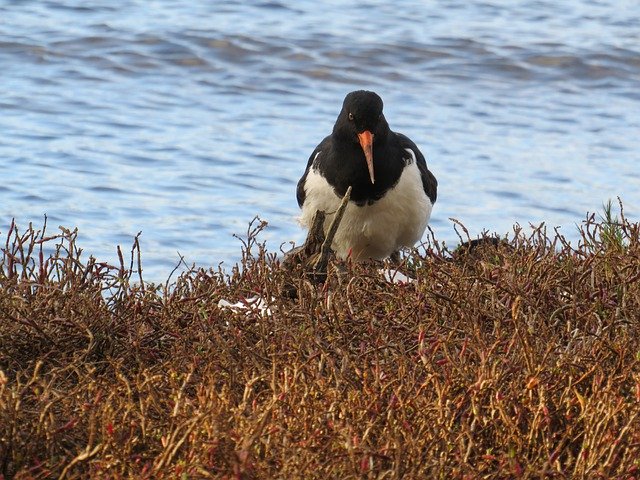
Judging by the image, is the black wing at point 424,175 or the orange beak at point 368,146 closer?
the orange beak at point 368,146

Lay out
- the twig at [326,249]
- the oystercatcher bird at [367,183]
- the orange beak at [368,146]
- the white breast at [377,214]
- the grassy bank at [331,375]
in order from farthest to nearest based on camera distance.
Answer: the white breast at [377,214]
the oystercatcher bird at [367,183]
the orange beak at [368,146]
the twig at [326,249]
the grassy bank at [331,375]

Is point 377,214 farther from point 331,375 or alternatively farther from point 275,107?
point 275,107

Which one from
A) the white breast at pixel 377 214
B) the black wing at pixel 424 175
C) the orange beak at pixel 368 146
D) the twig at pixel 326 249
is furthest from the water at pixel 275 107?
the twig at pixel 326 249

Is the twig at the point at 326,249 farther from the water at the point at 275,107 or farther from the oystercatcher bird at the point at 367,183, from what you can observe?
the water at the point at 275,107

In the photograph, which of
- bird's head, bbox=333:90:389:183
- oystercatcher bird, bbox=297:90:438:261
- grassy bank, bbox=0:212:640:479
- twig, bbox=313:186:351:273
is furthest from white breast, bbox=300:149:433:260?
grassy bank, bbox=0:212:640:479

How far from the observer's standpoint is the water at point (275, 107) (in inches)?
344

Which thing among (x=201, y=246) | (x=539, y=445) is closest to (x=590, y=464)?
(x=539, y=445)

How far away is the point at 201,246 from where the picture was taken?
26.2ft

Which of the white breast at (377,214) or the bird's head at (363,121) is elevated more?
the bird's head at (363,121)

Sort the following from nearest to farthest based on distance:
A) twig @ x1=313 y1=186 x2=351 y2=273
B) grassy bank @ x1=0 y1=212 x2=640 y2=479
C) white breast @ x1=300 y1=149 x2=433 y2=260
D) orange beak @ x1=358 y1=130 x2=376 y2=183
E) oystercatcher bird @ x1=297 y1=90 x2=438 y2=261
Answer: grassy bank @ x1=0 y1=212 x2=640 y2=479
twig @ x1=313 y1=186 x2=351 y2=273
orange beak @ x1=358 y1=130 x2=376 y2=183
oystercatcher bird @ x1=297 y1=90 x2=438 y2=261
white breast @ x1=300 y1=149 x2=433 y2=260

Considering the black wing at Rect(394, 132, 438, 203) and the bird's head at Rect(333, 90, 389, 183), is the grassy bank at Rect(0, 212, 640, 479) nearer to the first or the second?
the bird's head at Rect(333, 90, 389, 183)

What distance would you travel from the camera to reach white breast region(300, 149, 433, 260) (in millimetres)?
6664

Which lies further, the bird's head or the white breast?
the white breast

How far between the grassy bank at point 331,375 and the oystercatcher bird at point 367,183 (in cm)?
136
